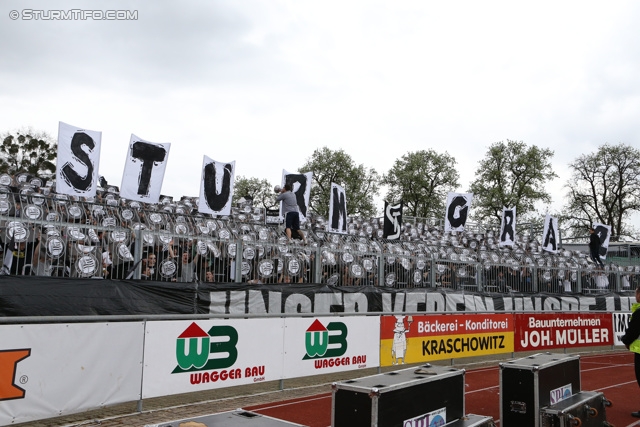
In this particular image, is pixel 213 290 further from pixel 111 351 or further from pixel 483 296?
pixel 483 296

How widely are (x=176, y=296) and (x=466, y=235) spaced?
19991 mm

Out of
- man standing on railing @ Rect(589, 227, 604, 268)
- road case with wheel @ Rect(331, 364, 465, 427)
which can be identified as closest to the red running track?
road case with wheel @ Rect(331, 364, 465, 427)

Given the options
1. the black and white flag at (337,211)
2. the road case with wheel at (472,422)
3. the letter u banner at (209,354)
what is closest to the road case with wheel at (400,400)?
the road case with wheel at (472,422)

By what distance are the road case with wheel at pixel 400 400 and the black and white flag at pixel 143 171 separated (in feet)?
25.9

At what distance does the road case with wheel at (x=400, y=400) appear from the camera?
4988 mm

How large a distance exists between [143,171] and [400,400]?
866cm

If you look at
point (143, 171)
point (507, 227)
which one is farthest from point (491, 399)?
point (507, 227)

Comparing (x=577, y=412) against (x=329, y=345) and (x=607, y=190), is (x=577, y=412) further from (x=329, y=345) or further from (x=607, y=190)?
(x=607, y=190)

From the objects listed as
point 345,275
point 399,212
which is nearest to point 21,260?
point 345,275

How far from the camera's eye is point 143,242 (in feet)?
36.4

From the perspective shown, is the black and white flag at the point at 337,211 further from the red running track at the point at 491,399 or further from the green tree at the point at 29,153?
the green tree at the point at 29,153

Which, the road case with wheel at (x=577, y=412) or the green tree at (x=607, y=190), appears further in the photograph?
the green tree at (x=607, y=190)

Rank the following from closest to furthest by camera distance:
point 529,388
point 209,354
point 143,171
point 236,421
Result: point 236,421
point 529,388
point 209,354
point 143,171

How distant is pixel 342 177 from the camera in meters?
58.3
